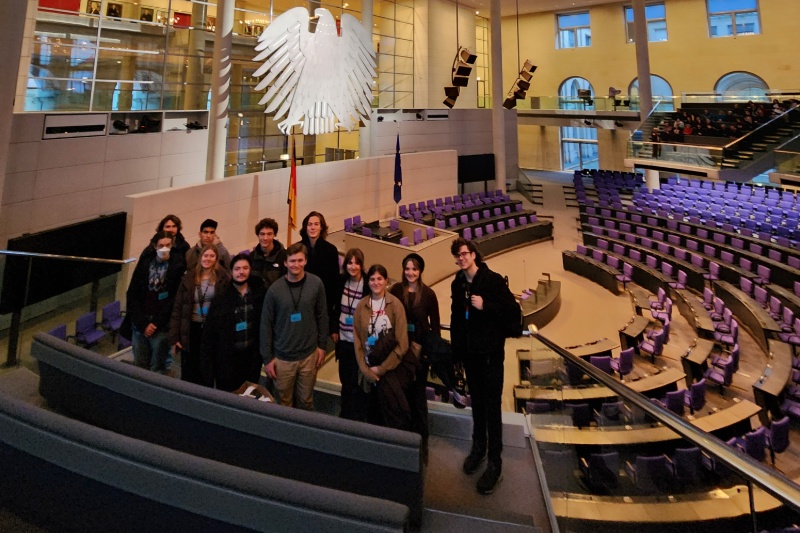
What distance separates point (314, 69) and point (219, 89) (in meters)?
2.27

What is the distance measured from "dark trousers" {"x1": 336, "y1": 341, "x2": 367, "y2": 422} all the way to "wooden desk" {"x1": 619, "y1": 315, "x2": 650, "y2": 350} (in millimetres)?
6370

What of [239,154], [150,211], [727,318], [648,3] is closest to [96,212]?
[150,211]

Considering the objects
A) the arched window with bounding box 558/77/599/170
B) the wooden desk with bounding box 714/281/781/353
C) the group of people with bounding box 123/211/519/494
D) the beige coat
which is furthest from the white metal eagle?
the arched window with bounding box 558/77/599/170

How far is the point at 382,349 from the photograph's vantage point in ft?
8.71

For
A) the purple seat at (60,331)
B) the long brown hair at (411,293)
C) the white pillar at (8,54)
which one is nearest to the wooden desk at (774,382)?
the long brown hair at (411,293)


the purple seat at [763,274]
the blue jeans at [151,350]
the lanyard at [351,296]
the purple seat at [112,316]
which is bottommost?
the blue jeans at [151,350]

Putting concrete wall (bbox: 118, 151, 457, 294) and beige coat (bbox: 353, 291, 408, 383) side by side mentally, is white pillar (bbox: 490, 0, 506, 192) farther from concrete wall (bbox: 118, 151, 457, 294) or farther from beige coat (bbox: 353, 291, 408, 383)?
beige coat (bbox: 353, 291, 408, 383)

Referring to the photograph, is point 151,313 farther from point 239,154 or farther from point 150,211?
point 239,154

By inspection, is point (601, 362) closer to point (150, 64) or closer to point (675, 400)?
point (675, 400)

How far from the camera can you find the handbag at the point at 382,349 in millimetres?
2652

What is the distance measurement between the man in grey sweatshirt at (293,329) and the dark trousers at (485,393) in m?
1.06

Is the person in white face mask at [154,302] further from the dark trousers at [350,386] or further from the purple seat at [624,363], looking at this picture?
the purple seat at [624,363]

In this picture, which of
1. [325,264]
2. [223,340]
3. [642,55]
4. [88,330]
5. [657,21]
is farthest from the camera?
[657,21]

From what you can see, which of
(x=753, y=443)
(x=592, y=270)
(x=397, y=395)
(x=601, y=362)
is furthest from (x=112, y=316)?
(x=592, y=270)
